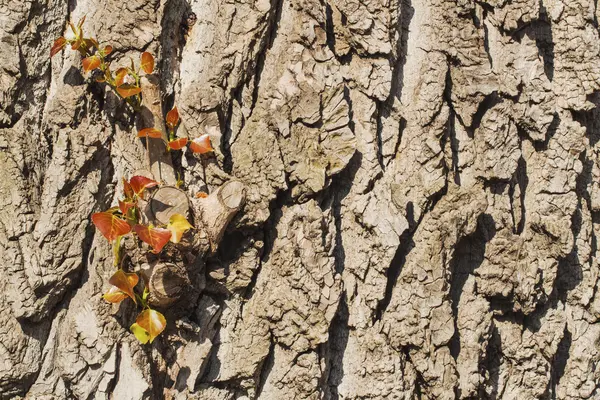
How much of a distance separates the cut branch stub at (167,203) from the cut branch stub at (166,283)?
176 mm

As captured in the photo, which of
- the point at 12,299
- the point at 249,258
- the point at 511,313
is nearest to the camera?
the point at 12,299

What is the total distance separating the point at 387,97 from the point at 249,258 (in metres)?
0.92

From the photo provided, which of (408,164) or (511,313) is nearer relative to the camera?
(408,164)

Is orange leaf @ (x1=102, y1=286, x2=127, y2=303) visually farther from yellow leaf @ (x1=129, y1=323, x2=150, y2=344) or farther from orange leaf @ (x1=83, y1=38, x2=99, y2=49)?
orange leaf @ (x1=83, y1=38, x2=99, y2=49)

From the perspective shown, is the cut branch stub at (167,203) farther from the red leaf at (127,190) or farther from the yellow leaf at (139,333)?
the yellow leaf at (139,333)

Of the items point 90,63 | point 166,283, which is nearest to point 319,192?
point 166,283

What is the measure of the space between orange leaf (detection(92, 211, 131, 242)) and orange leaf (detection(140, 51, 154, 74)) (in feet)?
1.84

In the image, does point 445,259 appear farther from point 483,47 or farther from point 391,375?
point 483,47

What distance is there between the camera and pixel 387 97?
295cm

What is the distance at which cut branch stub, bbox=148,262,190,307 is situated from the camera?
2496 mm

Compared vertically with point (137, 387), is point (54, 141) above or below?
above

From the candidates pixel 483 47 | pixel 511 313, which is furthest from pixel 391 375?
pixel 483 47

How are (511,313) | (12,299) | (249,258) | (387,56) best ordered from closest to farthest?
1. (12,299)
2. (249,258)
3. (387,56)
4. (511,313)

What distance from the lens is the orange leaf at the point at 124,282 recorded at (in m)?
2.38
